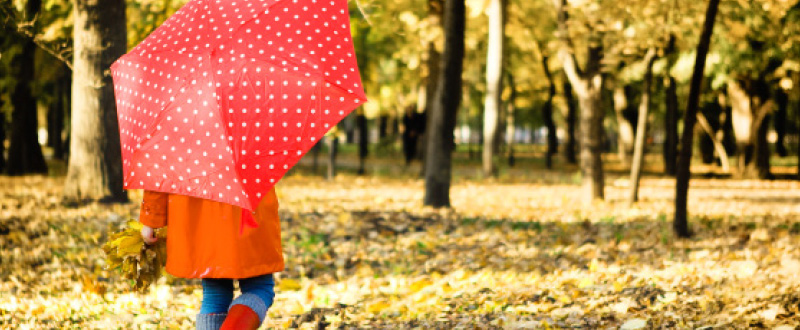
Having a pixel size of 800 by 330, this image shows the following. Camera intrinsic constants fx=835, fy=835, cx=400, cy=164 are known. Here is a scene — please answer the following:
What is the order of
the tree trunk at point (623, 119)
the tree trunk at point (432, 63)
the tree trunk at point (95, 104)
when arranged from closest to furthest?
the tree trunk at point (95, 104)
the tree trunk at point (432, 63)
the tree trunk at point (623, 119)

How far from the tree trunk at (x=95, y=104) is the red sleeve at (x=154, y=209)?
6.73 m

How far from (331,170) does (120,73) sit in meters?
14.6

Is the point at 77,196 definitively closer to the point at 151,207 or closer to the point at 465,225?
the point at 465,225

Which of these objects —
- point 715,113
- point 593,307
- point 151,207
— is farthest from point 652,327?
point 715,113

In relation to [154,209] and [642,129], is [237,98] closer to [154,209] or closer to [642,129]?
[154,209]

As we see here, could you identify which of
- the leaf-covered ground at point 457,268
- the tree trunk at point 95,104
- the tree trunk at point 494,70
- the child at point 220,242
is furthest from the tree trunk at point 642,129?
the child at point 220,242

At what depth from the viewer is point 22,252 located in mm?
8008

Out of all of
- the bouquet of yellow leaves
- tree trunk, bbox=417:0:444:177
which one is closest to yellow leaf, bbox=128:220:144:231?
the bouquet of yellow leaves

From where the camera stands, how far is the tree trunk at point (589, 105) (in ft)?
45.2

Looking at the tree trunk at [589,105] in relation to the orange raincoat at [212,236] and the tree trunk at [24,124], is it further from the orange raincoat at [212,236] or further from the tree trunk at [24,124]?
the tree trunk at [24,124]

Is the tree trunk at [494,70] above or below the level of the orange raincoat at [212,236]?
above

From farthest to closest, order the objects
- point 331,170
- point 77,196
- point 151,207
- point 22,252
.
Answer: point 331,170 < point 77,196 < point 22,252 < point 151,207

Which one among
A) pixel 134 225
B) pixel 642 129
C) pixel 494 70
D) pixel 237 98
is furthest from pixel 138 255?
pixel 494 70

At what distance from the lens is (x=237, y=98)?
363cm
